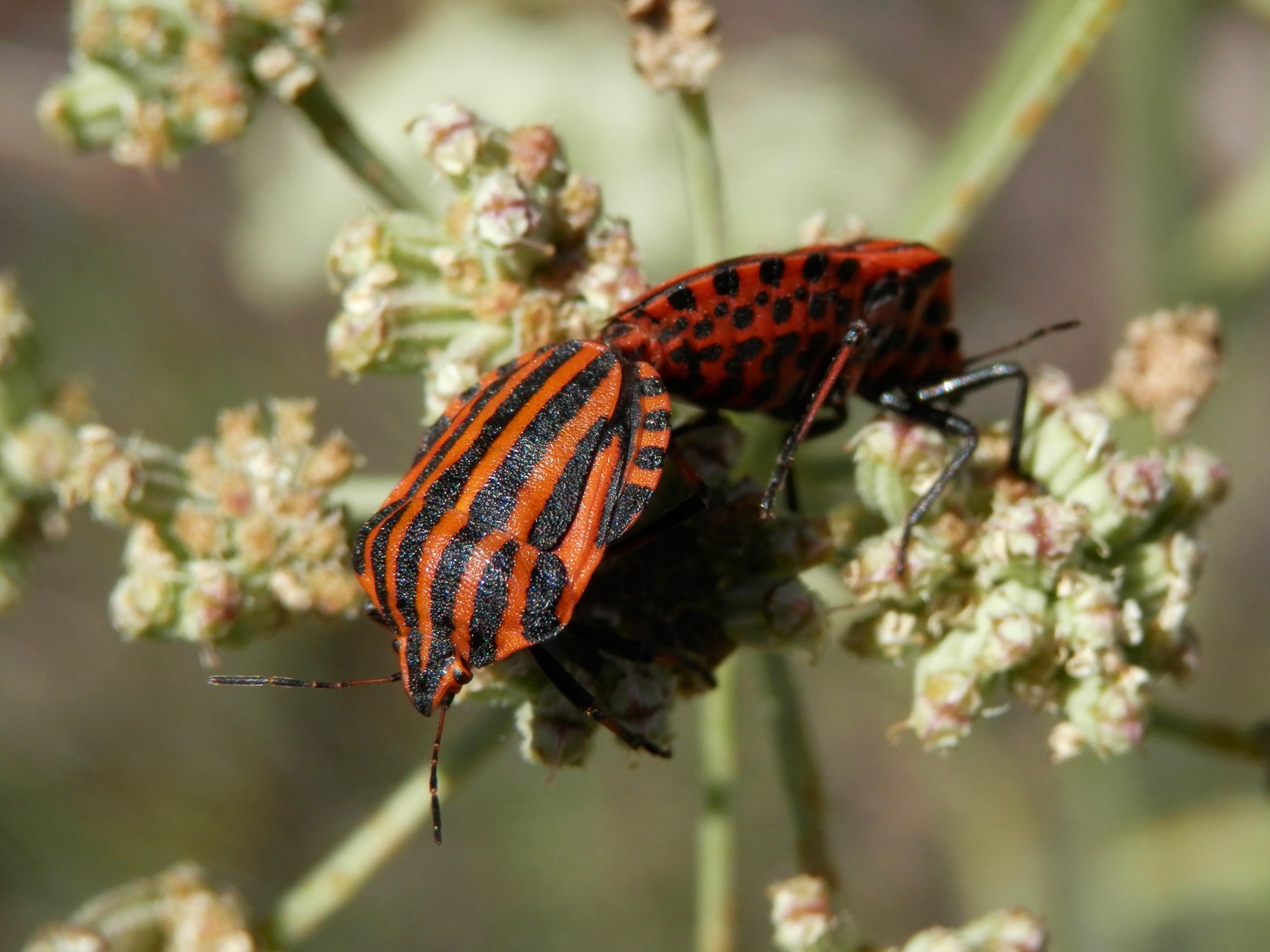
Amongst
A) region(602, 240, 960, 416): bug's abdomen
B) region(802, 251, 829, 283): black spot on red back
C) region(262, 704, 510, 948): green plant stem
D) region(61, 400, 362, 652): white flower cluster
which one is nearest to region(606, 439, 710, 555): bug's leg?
region(602, 240, 960, 416): bug's abdomen

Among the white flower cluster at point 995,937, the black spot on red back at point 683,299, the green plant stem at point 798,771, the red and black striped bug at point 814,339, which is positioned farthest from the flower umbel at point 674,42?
the white flower cluster at point 995,937

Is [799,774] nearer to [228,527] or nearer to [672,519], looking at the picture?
[672,519]


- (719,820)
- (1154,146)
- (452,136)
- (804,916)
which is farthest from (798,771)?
(1154,146)

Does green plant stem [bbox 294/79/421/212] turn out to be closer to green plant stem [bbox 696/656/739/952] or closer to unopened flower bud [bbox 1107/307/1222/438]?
green plant stem [bbox 696/656/739/952]

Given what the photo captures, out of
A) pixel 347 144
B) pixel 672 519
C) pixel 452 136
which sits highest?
pixel 347 144

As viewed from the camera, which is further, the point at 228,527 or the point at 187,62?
the point at 187,62

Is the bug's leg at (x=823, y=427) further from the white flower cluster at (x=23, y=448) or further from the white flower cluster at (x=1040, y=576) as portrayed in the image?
the white flower cluster at (x=23, y=448)
